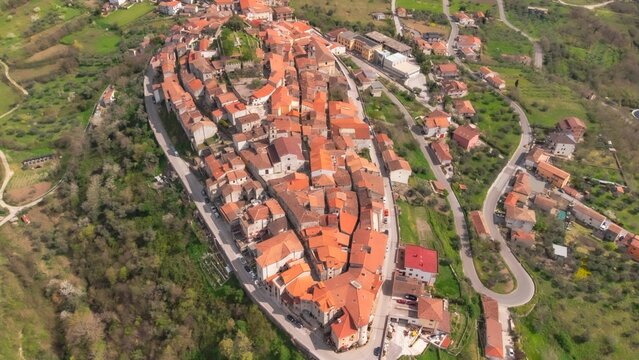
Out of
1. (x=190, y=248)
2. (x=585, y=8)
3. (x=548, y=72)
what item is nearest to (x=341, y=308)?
(x=190, y=248)

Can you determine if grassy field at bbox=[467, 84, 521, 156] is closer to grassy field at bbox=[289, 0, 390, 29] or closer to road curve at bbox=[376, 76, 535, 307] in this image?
road curve at bbox=[376, 76, 535, 307]

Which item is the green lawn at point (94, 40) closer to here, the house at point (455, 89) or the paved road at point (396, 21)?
the paved road at point (396, 21)

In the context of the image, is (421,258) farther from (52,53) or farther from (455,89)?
(52,53)

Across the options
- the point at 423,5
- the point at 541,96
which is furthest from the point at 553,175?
the point at 423,5

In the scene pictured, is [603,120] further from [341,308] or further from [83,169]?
[83,169]

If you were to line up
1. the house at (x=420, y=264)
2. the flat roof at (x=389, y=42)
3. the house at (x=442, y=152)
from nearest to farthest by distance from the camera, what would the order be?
the house at (x=420, y=264) < the house at (x=442, y=152) < the flat roof at (x=389, y=42)

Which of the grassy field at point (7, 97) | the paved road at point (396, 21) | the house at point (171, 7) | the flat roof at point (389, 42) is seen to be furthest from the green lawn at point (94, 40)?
the paved road at point (396, 21)
